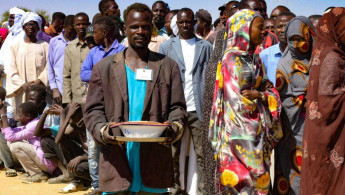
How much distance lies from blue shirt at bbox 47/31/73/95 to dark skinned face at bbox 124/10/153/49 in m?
4.82

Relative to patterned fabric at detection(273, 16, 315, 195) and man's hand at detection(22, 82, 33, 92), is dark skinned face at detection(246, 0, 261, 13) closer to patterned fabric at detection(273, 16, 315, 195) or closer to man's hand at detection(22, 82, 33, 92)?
patterned fabric at detection(273, 16, 315, 195)

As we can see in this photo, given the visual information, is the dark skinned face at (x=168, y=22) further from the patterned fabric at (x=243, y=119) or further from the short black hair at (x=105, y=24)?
the patterned fabric at (x=243, y=119)

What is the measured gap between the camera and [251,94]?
210 inches

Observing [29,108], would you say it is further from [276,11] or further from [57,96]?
[276,11]

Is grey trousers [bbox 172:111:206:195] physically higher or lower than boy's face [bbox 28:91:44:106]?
lower

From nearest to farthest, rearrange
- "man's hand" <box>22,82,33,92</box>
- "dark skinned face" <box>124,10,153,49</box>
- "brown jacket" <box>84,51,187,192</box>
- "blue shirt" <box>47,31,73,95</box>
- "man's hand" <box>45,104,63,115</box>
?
"brown jacket" <box>84,51,187,192</box>, "dark skinned face" <box>124,10,153,49</box>, "man's hand" <box>45,104,63,115</box>, "blue shirt" <box>47,31,73,95</box>, "man's hand" <box>22,82,33,92</box>

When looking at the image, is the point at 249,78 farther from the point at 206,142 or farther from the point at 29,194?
the point at 29,194

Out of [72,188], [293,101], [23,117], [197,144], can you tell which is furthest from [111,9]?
[293,101]

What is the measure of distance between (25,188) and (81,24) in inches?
105

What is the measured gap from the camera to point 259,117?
5.42 m

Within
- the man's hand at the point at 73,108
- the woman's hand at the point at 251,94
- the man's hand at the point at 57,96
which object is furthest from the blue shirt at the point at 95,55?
the woman's hand at the point at 251,94

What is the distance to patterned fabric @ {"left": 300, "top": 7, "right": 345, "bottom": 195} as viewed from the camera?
14.9 ft

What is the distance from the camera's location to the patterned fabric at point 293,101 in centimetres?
555

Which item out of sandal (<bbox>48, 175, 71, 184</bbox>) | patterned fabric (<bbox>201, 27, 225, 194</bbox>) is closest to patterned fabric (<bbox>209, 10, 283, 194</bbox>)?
patterned fabric (<bbox>201, 27, 225, 194</bbox>)
